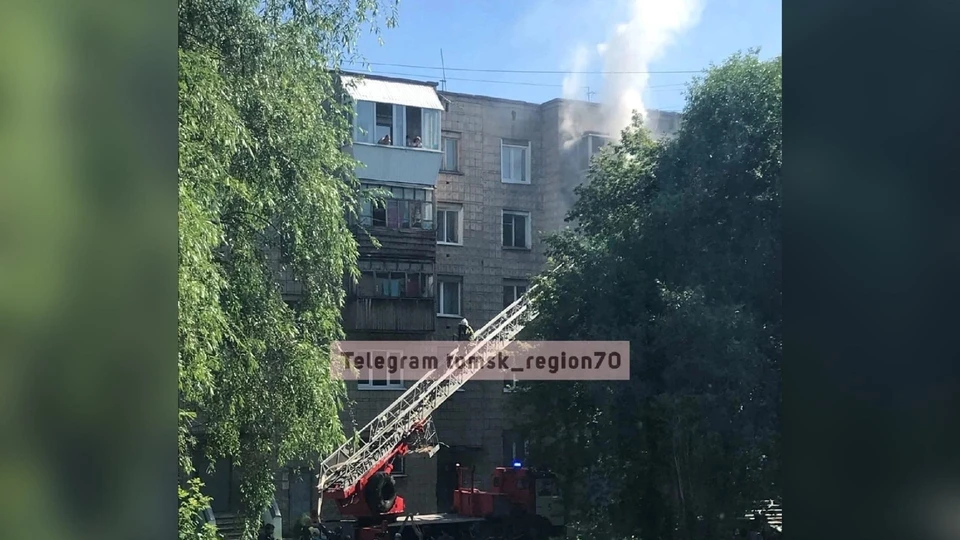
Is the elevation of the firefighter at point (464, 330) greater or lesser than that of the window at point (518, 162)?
lesser

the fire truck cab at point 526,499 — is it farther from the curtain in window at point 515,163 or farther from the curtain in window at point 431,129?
the curtain in window at point 431,129

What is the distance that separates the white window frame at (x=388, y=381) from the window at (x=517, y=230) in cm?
56

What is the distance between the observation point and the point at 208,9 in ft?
10.9

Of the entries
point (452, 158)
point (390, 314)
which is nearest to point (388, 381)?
point (390, 314)

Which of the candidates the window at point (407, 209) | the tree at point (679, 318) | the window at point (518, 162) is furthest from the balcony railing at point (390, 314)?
the window at point (518, 162)

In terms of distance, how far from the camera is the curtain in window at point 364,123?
3.17m

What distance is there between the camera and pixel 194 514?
10.2 ft

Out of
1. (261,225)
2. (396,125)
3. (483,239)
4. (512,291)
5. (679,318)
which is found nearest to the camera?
(679,318)

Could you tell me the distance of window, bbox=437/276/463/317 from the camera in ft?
9.73

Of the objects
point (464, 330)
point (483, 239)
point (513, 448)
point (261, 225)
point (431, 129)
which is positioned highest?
point (431, 129)

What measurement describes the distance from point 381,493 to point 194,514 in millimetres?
729

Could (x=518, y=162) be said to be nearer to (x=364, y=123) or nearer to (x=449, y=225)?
(x=449, y=225)
